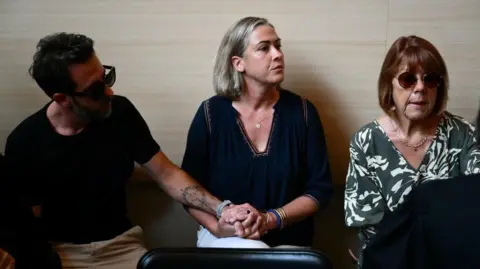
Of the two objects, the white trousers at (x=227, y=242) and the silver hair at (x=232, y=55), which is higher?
the silver hair at (x=232, y=55)

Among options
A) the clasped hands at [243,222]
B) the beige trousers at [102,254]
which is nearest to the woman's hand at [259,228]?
the clasped hands at [243,222]

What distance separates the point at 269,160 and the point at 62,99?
719 millimetres

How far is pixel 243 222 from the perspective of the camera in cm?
191

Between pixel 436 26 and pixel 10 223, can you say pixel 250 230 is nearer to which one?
pixel 10 223

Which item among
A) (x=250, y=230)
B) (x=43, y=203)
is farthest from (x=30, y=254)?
(x=250, y=230)

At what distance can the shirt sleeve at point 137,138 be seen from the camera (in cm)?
207

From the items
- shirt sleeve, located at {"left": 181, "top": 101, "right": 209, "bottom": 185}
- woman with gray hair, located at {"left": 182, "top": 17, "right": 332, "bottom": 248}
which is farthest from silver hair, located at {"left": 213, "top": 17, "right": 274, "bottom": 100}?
shirt sleeve, located at {"left": 181, "top": 101, "right": 209, "bottom": 185}

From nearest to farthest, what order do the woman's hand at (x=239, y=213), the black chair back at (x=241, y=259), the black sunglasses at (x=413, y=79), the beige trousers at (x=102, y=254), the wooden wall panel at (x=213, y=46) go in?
the black chair back at (x=241, y=259) → the black sunglasses at (x=413, y=79) → the woman's hand at (x=239, y=213) → the beige trousers at (x=102, y=254) → the wooden wall panel at (x=213, y=46)

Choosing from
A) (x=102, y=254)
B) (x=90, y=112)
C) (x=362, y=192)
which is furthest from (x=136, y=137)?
(x=362, y=192)

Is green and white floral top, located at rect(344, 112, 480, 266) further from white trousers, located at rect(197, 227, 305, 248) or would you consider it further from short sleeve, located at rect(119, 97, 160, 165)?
short sleeve, located at rect(119, 97, 160, 165)

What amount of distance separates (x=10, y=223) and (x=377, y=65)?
135cm

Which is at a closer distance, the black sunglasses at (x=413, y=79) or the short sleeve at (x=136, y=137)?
the black sunglasses at (x=413, y=79)

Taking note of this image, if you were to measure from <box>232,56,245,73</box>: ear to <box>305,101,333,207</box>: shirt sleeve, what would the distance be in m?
0.28

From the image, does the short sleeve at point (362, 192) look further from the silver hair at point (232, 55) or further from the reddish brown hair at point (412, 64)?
the silver hair at point (232, 55)
